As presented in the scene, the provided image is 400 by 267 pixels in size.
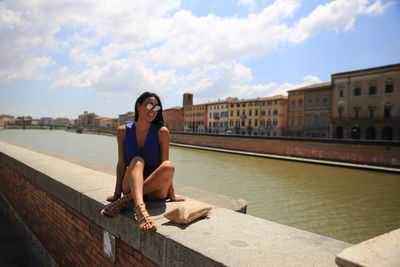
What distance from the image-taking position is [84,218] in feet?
9.18

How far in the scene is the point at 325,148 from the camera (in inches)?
931

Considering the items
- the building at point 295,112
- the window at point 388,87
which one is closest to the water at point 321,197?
the window at point 388,87

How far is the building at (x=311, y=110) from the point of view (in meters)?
38.3

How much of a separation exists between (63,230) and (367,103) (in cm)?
3906

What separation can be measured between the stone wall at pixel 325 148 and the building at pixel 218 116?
22.5 metres

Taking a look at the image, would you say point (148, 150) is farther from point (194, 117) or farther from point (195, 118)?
point (194, 117)

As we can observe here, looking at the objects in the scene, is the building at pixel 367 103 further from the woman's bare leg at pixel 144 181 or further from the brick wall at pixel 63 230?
the brick wall at pixel 63 230

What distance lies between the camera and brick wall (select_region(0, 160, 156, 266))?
2.31m

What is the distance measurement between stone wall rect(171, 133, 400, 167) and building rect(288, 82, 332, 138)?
14.7 m

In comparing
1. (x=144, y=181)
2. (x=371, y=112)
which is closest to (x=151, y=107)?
(x=144, y=181)

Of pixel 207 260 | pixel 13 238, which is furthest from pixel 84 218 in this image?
pixel 13 238

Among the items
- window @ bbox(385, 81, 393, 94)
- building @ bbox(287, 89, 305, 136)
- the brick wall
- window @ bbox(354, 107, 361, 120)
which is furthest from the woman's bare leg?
building @ bbox(287, 89, 305, 136)

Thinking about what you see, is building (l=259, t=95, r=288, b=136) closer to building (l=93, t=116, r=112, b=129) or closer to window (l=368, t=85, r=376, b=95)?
window (l=368, t=85, r=376, b=95)

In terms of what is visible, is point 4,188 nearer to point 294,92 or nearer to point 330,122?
point 330,122
